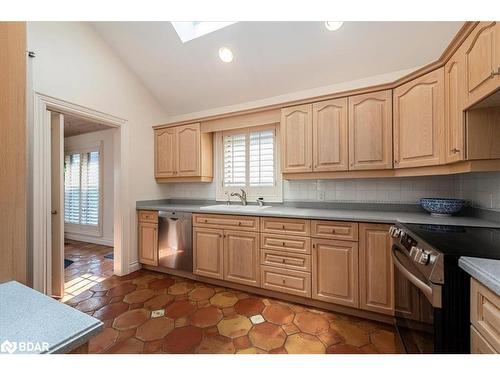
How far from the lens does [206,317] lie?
1.96m

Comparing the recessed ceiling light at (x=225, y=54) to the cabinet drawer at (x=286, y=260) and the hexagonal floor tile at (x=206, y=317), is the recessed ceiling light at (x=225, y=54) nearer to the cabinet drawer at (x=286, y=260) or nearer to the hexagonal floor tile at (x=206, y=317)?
the cabinet drawer at (x=286, y=260)

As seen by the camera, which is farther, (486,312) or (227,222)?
(227,222)

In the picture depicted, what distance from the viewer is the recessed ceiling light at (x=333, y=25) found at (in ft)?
6.35

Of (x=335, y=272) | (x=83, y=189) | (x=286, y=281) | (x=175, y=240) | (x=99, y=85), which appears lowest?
(x=286, y=281)

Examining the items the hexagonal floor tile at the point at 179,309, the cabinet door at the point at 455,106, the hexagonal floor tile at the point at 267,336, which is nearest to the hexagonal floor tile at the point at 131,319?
the hexagonal floor tile at the point at 179,309

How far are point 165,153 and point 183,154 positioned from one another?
0.34 m

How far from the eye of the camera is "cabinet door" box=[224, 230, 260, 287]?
7.66 ft

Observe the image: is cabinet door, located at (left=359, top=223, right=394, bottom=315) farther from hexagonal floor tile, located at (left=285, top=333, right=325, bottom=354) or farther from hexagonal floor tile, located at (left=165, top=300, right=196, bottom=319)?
hexagonal floor tile, located at (left=165, top=300, right=196, bottom=319)

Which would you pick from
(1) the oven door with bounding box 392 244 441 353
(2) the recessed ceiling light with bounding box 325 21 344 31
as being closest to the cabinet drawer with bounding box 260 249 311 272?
(1) the oven door with bounding box 392 244 441 353

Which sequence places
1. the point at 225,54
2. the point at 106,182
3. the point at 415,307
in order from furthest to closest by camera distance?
the point at 106,182 < the point at 225,54 < the point at 415,307

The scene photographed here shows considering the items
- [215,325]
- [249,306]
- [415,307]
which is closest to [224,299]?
[249,306]

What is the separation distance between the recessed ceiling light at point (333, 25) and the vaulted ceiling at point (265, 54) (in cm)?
6

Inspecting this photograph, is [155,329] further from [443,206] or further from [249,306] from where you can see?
[443,206]

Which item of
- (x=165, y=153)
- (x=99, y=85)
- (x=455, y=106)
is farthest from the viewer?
(x=165, y=153)
